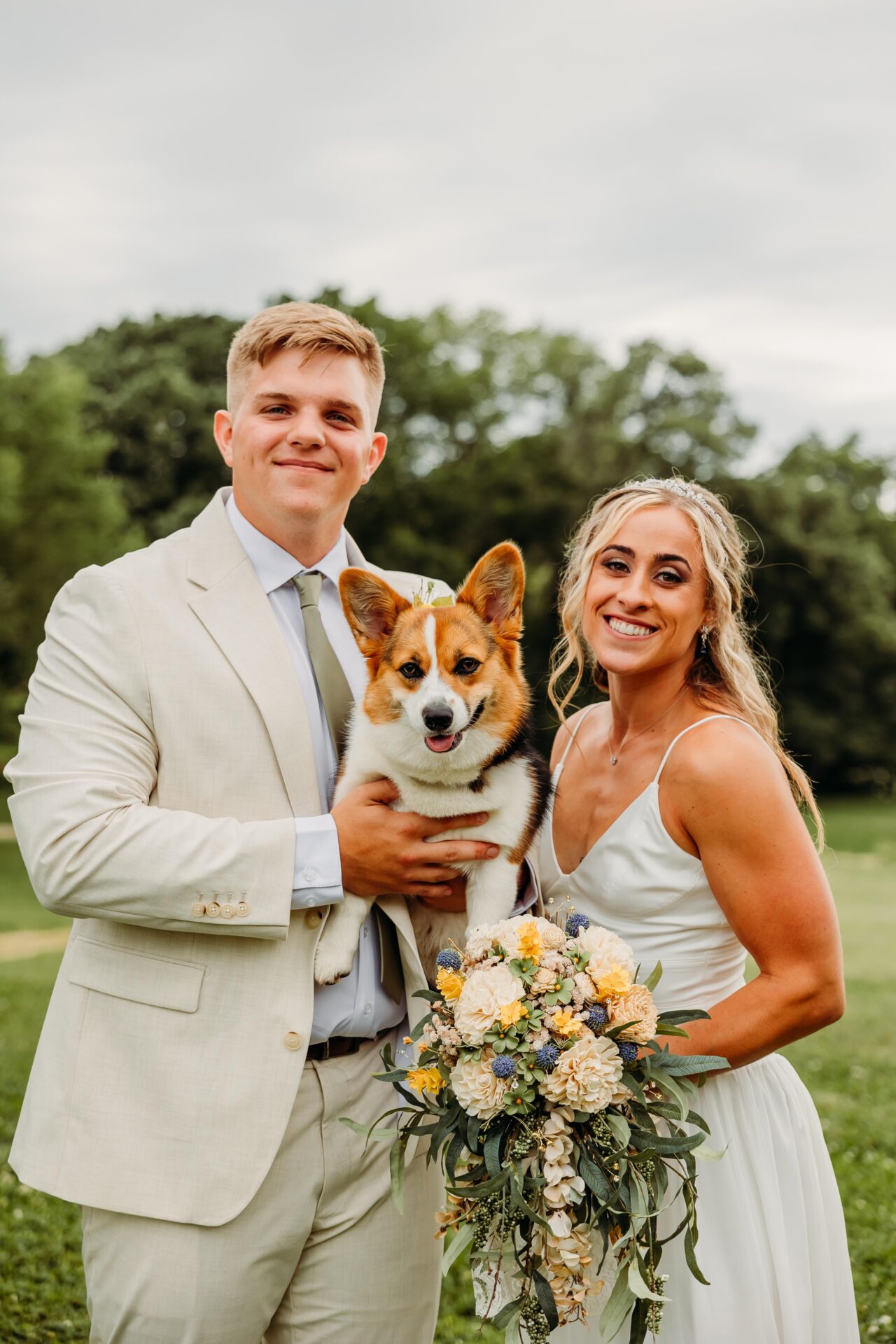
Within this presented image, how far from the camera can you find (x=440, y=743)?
309 cm

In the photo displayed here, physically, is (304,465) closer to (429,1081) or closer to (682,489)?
(682,489)

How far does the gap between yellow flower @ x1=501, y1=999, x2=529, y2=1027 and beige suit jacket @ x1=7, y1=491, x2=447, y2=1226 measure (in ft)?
1.96

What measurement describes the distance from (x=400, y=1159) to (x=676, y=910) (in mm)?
1051

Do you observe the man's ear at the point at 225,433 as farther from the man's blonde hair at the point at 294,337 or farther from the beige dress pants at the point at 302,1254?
the beige dress pants at the point at 302,1254

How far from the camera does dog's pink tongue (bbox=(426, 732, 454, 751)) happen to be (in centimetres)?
308

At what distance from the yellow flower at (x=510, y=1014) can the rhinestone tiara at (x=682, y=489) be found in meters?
1.68

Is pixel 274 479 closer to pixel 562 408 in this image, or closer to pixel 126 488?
pixel 126 488

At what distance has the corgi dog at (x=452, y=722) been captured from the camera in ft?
10.3

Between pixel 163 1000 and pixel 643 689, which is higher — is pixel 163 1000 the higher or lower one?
the lower one

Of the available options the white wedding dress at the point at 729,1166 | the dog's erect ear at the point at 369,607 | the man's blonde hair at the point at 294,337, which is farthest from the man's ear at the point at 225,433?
the white wedding dress at the point at 729,1166

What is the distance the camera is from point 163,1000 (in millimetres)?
2803

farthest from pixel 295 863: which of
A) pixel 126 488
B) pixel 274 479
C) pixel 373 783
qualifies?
pixel 126 488

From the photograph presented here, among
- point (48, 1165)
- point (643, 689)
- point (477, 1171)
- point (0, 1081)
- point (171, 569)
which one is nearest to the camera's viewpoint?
point (477, 1171)

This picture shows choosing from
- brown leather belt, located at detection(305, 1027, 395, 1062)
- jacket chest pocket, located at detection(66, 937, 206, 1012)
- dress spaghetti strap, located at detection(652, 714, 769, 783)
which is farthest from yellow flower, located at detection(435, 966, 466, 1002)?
dress spaghetti strap, located at detection(652, 714, 769, 783)
